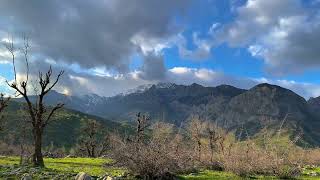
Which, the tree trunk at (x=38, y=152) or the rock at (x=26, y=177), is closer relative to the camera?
the rock at (x=26, y=177)

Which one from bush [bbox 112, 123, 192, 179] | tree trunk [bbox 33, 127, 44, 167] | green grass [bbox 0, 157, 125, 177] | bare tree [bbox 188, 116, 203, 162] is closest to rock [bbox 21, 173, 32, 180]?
green grass [bbox 0, 157, 125, 177]

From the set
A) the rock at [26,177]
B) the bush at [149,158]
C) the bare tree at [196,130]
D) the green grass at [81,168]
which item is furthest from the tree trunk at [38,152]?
the bare tree at [196,130]

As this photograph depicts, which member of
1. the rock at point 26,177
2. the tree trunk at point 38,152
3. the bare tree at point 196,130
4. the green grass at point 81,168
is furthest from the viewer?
the bare tree at point 196,130

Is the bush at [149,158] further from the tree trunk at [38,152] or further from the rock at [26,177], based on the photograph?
the tree trunk at [38,152]

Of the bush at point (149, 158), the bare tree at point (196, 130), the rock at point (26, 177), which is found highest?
the bare tree at point (196, 130)

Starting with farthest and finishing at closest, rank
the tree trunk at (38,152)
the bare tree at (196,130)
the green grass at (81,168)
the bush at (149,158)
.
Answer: the bare tree at (196,130)
the tree trunk at (38,152)
the green grass at (81,168)
the bush at (149,158)

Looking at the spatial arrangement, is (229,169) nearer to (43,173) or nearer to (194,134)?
(43,173)

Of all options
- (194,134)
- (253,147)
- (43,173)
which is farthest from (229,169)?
(194,134)

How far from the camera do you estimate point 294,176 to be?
39.6 metres

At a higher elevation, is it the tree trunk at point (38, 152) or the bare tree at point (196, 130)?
the bare tree at point (196, 130)

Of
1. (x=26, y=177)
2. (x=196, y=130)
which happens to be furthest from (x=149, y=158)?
(x=196, y=130)

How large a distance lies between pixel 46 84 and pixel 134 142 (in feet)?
49.3

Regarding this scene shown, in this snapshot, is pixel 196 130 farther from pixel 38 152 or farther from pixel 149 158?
pixel 149 158

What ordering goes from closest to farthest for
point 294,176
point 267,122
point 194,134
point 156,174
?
1. point 156,174
2. point 294,176
3. point 267,122
4. point 194,134
